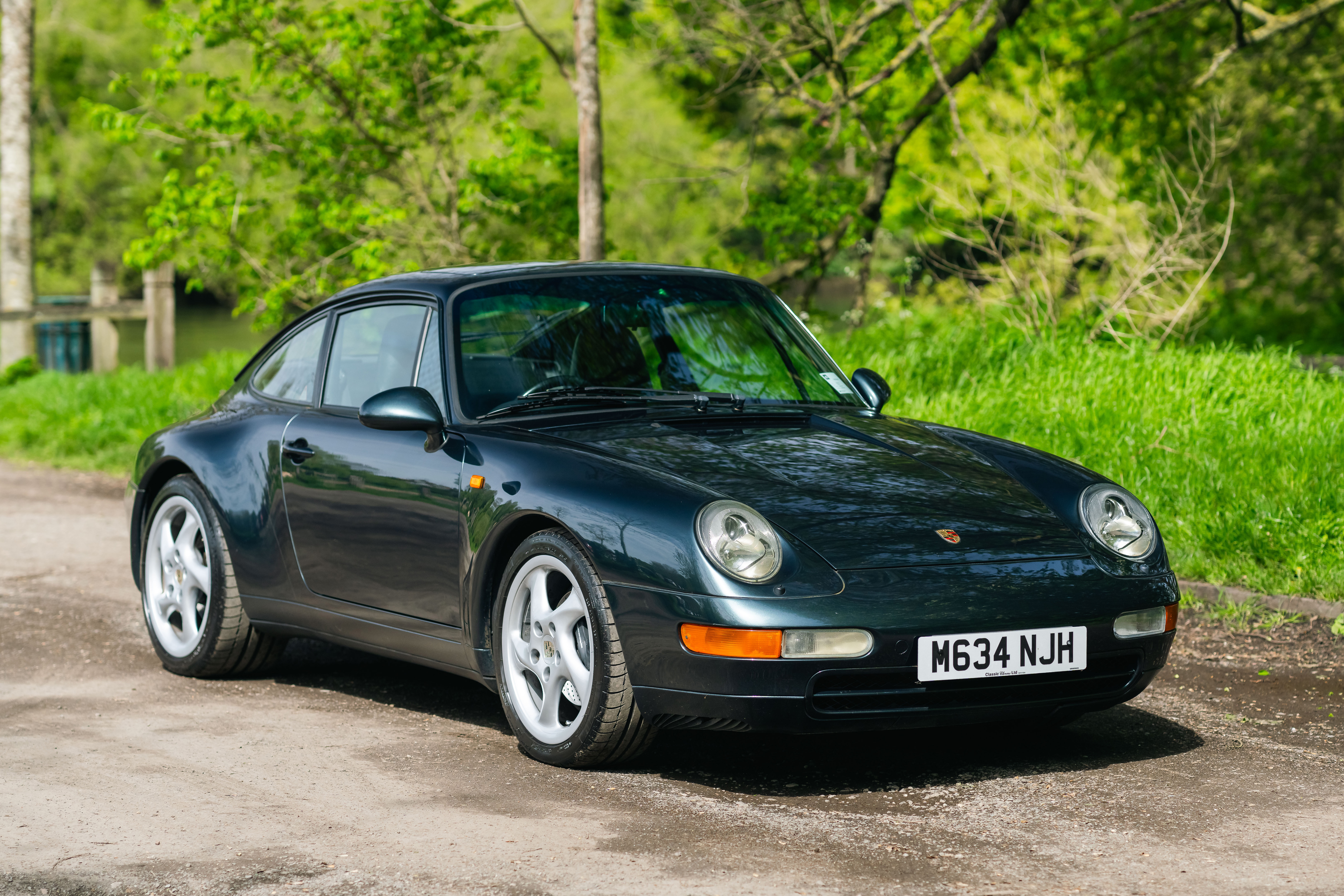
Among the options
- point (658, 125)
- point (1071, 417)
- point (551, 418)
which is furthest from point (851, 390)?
point (658, 125)

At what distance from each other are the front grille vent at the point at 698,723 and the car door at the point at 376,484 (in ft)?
2.88

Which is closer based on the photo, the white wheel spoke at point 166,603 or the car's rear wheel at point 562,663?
the car's rear wheel at point 562,663

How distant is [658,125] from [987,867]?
42.2 metres

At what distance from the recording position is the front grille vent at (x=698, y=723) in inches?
163

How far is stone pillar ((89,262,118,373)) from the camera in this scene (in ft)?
57.3

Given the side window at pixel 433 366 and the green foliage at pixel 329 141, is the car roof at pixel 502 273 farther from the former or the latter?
the green foliage at pixel 329 141

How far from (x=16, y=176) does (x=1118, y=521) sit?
16043 mm

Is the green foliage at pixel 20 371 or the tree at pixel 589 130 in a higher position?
the tree at pixel 589 130

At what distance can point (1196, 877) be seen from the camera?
3512 millimetres

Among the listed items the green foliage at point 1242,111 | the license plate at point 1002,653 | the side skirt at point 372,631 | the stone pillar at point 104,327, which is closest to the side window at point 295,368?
the side skirt at point 372,631

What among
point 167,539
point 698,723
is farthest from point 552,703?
point 167,539

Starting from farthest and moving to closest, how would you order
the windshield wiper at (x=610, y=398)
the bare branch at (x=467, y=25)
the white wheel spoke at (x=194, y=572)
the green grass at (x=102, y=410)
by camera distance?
the green grass at (x=102, y=410) → the bare branch at (x=467, y=25) → the white wheel spoke at (x=194, y=572) → the windshield wiper at (x=610, y=398)

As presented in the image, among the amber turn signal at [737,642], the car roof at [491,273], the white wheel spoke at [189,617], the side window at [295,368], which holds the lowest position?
the white wheel spoke at [189,617]

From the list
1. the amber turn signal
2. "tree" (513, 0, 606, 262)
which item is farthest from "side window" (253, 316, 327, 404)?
"tree" (513, 0, 606, 262)
